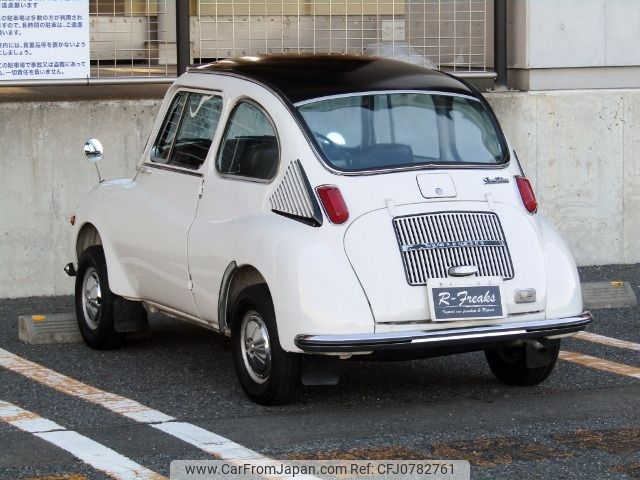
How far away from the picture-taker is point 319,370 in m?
7.19

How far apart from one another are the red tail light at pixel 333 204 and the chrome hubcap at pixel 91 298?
2.36 metres

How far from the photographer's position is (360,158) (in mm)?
7496

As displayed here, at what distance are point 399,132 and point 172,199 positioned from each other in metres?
1.48

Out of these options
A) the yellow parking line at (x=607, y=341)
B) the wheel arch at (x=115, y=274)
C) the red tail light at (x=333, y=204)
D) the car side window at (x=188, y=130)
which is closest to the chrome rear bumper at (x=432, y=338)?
the red tail light at (x=333, y=204)

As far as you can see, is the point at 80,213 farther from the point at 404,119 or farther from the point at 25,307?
the point at 404,119

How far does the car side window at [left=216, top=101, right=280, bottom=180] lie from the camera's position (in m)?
7.64

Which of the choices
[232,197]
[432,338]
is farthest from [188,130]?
[432,338]

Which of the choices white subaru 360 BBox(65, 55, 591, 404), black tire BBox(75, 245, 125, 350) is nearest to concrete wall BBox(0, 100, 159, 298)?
black tire BBox(75, 245, 125, 350)

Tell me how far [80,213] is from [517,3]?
5007 mm

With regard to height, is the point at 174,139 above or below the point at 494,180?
above

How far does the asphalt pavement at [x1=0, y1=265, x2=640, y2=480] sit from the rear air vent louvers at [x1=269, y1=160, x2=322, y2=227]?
1.01 m

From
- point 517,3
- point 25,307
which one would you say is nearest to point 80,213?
point 25,307

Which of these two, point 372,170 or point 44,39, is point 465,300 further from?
point 44,39

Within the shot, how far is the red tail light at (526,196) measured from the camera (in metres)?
7.62
